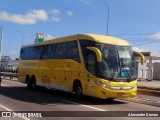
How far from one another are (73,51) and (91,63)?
2083 mm

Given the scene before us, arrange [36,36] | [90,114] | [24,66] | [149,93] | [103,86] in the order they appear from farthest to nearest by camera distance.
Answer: [36,36], [24,66], [149,93], [103,86], [90,114]

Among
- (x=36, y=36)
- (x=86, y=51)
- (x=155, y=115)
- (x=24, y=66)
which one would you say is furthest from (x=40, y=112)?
(x=36, y=36)

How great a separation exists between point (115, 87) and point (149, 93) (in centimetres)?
424

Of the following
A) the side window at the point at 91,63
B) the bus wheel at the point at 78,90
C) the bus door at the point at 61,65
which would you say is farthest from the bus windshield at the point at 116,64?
the bus door at the point at 61,65

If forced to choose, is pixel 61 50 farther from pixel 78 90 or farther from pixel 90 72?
pixel 90 72

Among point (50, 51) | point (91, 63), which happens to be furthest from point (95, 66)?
point (50, 51)

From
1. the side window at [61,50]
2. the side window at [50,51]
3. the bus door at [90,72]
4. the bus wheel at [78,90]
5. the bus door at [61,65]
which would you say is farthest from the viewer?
the side window at [50,51]

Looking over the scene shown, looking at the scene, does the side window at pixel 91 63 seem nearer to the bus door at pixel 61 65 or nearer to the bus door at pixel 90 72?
the bus door at pixel 90 72

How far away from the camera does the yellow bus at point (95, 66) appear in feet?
55.2

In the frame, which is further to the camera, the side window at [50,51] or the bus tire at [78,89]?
the side window at [50,51]

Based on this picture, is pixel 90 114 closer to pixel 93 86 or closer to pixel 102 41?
pixel 93 86

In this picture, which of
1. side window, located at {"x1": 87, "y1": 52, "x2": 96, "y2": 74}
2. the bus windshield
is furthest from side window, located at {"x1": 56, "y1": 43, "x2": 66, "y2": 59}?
the bus windshield

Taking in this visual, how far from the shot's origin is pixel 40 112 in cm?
1318

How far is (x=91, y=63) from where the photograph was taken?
17375mm
